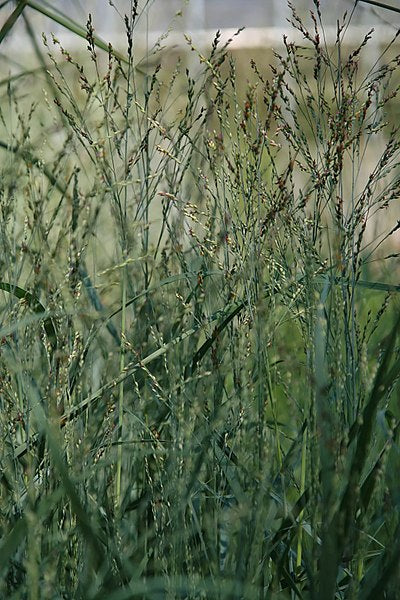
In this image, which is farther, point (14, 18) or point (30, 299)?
point (14, 18)

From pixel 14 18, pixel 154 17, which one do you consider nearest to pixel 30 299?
pixel 14 18

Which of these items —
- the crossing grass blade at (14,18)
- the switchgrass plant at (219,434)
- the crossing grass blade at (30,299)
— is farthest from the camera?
the crossing grass blade at (14,18)

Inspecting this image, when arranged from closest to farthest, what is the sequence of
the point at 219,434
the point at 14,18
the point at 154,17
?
the point at 219,434 → the point at 14,18 → the point at 154,17

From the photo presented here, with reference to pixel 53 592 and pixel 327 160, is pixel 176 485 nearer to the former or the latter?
pixel 53 592

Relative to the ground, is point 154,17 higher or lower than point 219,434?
higher

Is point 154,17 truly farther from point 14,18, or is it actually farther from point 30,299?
point 30,299

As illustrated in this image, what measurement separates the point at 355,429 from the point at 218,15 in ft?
18.0

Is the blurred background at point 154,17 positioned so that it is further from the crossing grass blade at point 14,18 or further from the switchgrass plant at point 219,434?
the switchgrass plant at point 219,434

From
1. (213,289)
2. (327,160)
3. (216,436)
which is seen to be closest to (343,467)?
(216,436)

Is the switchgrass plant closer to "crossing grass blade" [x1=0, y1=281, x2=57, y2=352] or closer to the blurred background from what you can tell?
"crossing grass blade" [x1=0, y1=281, x2=57, y2=352]

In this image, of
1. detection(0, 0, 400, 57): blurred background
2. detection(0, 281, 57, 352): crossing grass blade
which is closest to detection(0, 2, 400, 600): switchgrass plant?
detection(0, 281, 57, 352): crossing grass blade

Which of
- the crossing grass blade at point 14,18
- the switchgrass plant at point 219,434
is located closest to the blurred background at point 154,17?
the crossing grass blade at point 14,18

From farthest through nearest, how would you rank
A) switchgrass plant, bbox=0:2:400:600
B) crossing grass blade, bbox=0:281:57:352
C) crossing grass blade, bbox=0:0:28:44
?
crossing grass blade, bbox=0:0:28:44 < crossing grass blade, bbox=0:281:57:352 < switchgrass plant, bbox=0:2:400:600

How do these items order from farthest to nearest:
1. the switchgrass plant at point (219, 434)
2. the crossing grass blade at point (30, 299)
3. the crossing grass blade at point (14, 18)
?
the crossing grass blade at point (14, 18)
the crossing grass blade at point (30, 299)
the switchgrass plant at point (219, 434)
